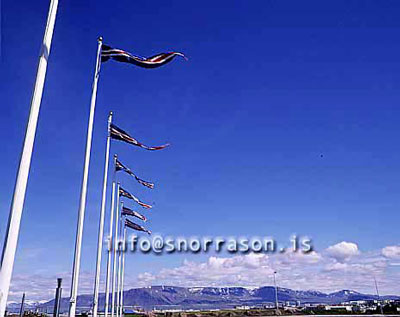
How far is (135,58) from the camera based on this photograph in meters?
15.0

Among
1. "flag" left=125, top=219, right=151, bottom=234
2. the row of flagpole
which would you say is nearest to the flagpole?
the row of flagpole

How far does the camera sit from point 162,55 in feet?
48.2

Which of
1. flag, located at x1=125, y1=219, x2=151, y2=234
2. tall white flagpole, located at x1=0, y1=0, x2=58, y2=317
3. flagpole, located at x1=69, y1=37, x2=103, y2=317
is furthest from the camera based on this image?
flag, located at x1=125, y1=219, x2=151, y2=234

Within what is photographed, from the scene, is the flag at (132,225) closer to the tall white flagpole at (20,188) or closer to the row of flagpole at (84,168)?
the row of flagpole at (84,168)

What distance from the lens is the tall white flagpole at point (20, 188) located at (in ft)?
23.8

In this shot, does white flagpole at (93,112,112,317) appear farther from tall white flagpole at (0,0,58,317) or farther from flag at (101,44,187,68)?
tall white flagpole at (0,0,58,317)

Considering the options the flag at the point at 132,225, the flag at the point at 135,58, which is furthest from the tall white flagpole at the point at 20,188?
the flag at the point at 132,225

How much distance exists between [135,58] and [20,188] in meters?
8.50

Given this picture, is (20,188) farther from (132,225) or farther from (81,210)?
(132,225)

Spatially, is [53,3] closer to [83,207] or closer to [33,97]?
[33,97]

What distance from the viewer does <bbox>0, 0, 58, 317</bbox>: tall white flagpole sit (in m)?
7.25

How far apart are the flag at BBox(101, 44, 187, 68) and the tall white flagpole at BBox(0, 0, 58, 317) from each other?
5877mm

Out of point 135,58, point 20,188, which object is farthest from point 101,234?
point 20,188

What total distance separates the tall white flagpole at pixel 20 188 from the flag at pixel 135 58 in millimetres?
5877
